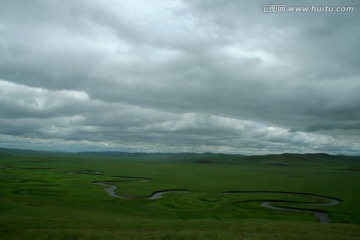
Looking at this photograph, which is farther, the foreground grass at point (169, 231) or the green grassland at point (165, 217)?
the green grassland at point (165, 217)

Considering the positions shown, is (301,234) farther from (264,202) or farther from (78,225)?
(264,202)

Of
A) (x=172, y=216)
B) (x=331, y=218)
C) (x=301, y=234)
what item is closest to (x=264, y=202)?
(x=331, y=218)

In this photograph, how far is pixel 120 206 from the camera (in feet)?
199

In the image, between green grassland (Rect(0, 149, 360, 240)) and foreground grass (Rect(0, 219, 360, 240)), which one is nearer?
foreground grass (Rect(0, 219, 360, 240))

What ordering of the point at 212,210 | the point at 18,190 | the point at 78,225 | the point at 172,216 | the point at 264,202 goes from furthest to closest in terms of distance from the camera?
the point at 18,190 → the point at 264,202 → the point at 212,210 → the point at 172,216 → the point at 78,225

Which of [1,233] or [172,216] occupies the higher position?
[1,233]

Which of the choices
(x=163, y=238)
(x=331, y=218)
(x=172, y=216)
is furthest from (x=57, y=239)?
(x=331, y=218)

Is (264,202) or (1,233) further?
(264,202)

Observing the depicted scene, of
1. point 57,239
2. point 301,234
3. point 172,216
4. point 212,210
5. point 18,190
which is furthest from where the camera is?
point 18,190

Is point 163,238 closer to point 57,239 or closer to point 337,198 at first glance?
point 57,239

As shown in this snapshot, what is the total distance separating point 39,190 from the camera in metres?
79.9

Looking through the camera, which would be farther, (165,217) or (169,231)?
(165,217)

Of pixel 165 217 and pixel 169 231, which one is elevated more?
pixel 169 231

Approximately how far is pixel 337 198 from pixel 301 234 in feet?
203
